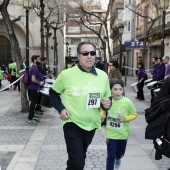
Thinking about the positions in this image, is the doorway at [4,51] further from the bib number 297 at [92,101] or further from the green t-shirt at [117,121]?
the bib number 297 at [92,101]

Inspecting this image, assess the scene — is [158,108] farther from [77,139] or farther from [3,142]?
Result: [3,142]

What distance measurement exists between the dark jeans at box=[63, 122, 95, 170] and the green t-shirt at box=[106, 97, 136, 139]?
78cm

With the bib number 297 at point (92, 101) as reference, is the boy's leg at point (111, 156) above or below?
below

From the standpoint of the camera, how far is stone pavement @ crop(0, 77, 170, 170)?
522 cm

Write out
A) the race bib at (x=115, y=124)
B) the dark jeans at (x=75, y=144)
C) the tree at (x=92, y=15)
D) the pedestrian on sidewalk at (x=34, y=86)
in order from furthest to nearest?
the tree at (x=92, y=15) < the pedestrian on sidewalk at (x=34, y=86) < the race bib at (x=115, y=124) < the dark jeans at (x=75, y=144)

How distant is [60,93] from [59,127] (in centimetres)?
458

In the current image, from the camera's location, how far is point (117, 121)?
459cm

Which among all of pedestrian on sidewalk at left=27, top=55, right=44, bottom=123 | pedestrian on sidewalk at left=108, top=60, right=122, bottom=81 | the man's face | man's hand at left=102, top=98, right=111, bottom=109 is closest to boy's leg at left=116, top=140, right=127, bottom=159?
man's hand at left=102, top=98, right=111, bottom=109

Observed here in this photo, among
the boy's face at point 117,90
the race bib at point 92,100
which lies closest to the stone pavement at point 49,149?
the boy's face at point 117,90

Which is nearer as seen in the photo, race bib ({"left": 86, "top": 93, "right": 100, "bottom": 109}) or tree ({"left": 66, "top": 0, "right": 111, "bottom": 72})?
race bib ({"left": 86, "top": 93, "right": 100, "bottom": 109})

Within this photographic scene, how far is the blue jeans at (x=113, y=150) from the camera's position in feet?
14.6

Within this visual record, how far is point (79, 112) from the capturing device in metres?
3.70

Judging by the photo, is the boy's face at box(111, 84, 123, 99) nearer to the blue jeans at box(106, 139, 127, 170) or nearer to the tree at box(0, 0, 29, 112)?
the blue jeans at box(106, 139, 127, 170)

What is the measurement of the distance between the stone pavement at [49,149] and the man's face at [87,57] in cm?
200
